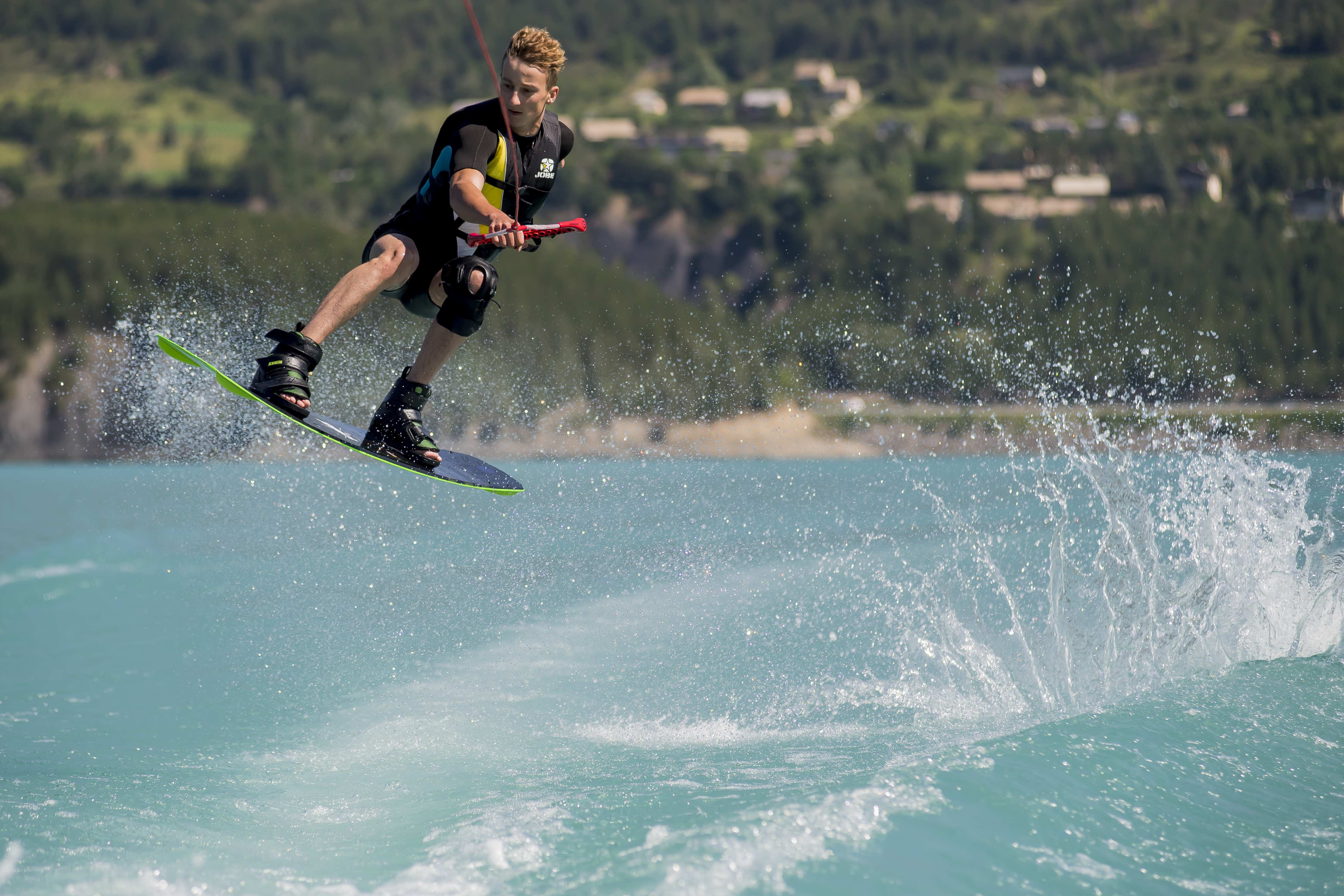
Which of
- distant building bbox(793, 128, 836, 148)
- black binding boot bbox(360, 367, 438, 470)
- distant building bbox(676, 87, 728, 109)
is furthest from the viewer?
distant building bbox(676, 87, 728, 109)

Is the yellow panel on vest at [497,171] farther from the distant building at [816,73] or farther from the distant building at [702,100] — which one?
the distant building at [816,73]

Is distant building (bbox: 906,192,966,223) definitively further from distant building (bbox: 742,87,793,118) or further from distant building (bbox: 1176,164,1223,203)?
distant building (bbox: 742,87,793,118)

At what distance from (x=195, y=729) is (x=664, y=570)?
18.0ft

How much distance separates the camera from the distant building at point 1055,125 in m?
107

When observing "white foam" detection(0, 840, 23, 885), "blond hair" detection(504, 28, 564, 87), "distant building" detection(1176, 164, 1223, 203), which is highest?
"distant building" detection(1176, 164, 1223, 203)

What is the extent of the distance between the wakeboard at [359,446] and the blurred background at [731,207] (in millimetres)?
6569

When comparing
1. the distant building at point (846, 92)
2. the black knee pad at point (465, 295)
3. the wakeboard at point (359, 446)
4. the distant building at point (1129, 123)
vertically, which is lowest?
the wakeboard at point (359, 446)

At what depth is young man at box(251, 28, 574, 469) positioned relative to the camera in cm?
511

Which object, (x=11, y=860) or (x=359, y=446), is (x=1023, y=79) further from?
(x=11, y=860)

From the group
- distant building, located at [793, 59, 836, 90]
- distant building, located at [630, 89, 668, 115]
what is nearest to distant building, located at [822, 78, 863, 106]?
distant building, located at [793, 59, 836, 90]

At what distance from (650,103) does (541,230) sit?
143793mm

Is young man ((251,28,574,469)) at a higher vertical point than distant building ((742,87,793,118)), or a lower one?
lower

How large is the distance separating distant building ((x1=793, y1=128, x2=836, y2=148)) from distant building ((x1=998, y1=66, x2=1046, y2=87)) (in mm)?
25150

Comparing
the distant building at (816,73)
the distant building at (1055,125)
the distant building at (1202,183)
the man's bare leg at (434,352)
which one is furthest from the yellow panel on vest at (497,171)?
the distant building at (816,73)
